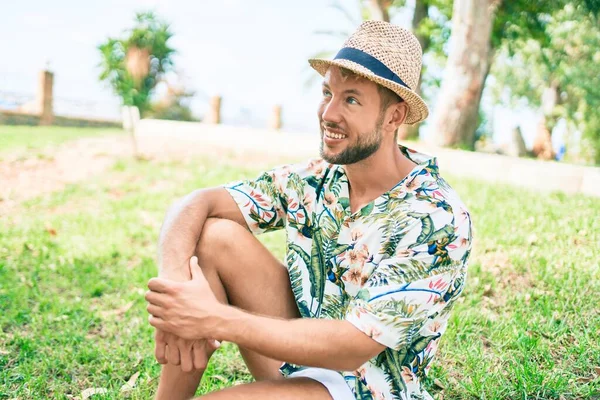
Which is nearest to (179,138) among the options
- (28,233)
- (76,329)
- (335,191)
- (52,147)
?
(52,147)

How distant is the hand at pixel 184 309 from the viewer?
2.17 meters

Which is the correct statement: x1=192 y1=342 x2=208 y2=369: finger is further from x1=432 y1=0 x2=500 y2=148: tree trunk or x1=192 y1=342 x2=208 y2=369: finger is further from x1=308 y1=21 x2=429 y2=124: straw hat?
x1=432 y1=0 x2=500 y2=148: tree trunk

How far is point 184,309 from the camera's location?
86.4 inches

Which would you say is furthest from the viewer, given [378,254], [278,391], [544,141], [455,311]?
[544,141]

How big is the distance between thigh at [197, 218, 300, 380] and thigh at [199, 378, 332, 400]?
0.38 metres

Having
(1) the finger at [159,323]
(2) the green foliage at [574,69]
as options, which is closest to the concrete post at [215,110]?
(2) the green foliage at [574,69]

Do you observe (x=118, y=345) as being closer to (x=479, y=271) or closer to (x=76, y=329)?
(x=76, y=329)

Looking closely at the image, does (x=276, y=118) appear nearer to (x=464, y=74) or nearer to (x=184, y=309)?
(x=464, y=74)

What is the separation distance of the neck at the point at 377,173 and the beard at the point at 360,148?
1.4 inches

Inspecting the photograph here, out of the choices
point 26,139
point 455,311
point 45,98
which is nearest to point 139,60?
point 45,98

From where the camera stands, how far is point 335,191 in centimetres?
270

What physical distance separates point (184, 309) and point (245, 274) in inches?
19.2

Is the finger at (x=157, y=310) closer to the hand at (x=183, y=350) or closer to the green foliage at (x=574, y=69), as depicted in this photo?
the hand at (x=183, y=350)

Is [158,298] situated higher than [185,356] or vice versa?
[158,298]
